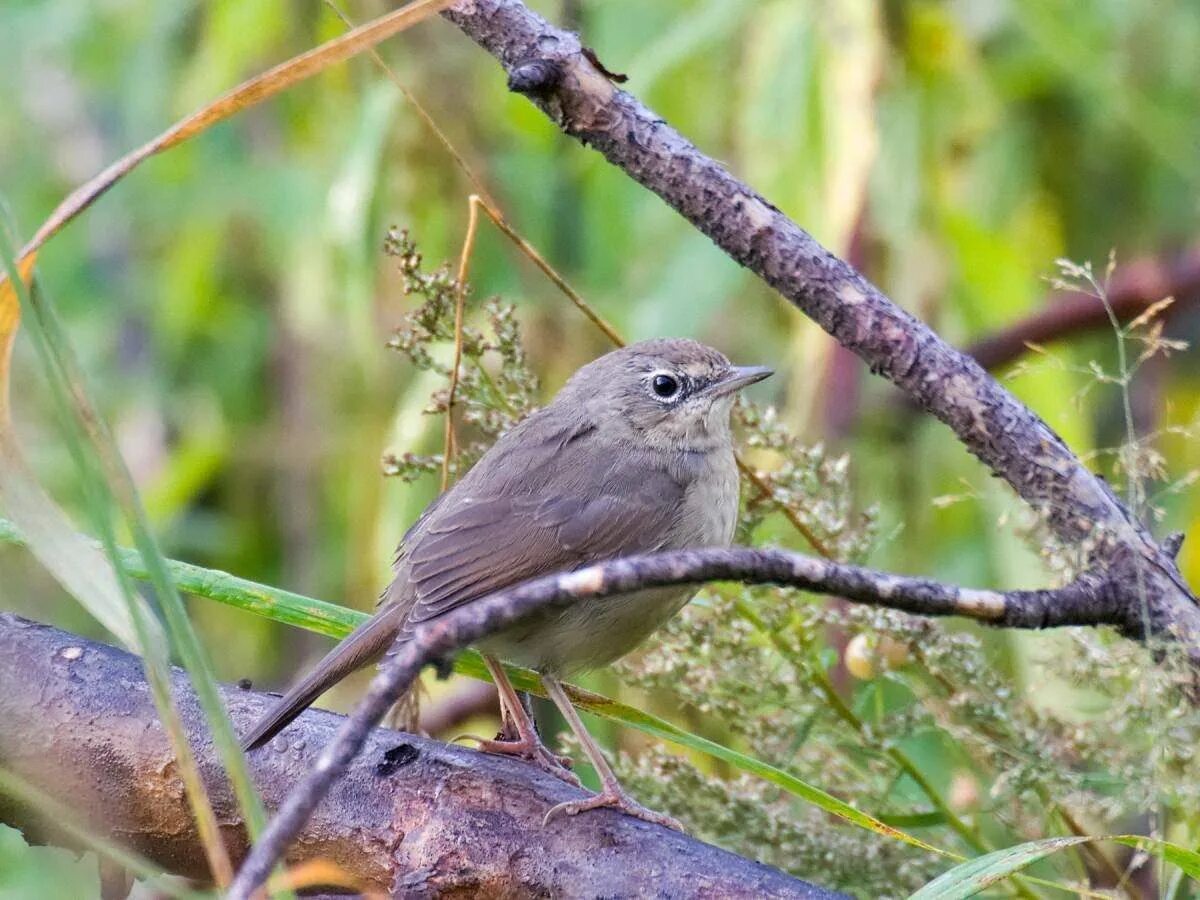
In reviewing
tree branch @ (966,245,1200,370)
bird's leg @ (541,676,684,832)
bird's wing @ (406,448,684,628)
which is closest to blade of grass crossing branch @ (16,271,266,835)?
A: bird's leg @ (541,676,684,832)

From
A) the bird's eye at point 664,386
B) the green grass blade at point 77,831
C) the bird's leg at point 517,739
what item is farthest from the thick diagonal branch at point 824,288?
the bird's eye at point 664,386

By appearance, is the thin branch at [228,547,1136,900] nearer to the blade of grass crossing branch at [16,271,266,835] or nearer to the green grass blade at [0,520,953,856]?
the blade of grass crossing branch at [16,271,266,835]

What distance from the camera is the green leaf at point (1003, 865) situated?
1.98 metres

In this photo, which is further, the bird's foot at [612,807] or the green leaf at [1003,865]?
the bird's foot at [612,807]

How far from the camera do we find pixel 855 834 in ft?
8.64

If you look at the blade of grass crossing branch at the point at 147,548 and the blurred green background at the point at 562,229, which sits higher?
the blurred green background at the point at 562,229

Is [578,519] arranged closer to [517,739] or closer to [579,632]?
[579,632]

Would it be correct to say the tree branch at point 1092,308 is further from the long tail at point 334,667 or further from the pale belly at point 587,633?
the long tail at point 334,667

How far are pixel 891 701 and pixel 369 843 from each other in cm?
187

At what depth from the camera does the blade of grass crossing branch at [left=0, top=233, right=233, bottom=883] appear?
5.14 ft

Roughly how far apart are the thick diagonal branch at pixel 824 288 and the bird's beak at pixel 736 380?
1289mm

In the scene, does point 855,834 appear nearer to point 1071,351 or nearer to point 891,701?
point 891,701

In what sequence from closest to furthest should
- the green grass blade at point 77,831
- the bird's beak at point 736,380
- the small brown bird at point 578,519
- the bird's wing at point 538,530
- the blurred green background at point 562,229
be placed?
the green grass blade at point 77,831 → the small brown bird at point 578,519 → the bird's wing at point 538,530 → the bird's beak at point 736,380 → the blurred green background at point 562,229

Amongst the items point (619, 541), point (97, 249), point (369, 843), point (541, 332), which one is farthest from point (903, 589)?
point (97, 249)
